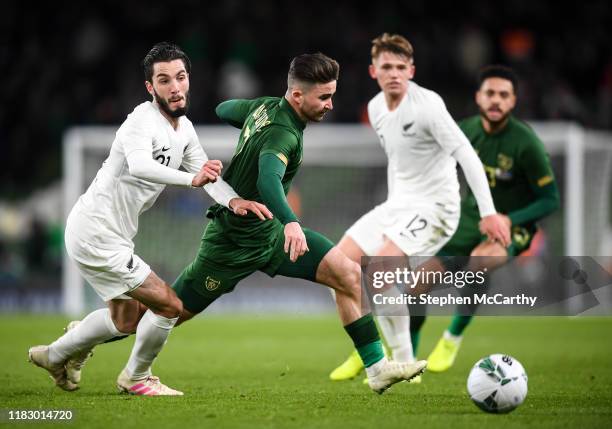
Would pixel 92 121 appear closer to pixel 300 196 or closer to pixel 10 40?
pixel 10 40

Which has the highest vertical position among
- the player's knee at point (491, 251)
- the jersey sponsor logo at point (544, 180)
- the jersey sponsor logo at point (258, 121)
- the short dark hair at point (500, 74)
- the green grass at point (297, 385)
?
the short dark hair at point (500, 74)

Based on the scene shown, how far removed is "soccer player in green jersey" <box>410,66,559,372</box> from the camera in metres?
8.67

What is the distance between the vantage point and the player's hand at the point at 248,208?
6.14 m

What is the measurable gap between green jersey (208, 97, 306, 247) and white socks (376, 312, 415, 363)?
1.54 metres

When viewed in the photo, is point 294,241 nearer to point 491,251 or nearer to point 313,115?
point 313,115

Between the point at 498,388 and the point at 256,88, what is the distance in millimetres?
14249

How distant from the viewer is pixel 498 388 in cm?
582

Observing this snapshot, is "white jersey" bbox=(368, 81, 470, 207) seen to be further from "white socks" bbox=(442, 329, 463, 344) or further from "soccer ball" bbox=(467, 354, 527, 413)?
"soccer ball" bbox=(467, 354, 527, 413)

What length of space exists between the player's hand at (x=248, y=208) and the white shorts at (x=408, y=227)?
182 centimetres

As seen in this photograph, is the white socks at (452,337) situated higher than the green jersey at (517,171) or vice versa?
the green jersey at (517,171)

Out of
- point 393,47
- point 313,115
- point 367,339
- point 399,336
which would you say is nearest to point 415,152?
point 393,47

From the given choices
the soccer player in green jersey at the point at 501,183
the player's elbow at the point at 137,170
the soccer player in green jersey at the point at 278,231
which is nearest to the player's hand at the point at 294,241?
the soccer player in green jersey at the point at 278,231

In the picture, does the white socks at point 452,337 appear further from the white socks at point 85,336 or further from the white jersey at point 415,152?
the white socks at point 85,336

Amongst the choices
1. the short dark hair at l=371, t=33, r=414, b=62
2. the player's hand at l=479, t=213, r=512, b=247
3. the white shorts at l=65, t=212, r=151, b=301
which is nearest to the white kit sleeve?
the white shorts at l=65, t=212, r=151, b=301
